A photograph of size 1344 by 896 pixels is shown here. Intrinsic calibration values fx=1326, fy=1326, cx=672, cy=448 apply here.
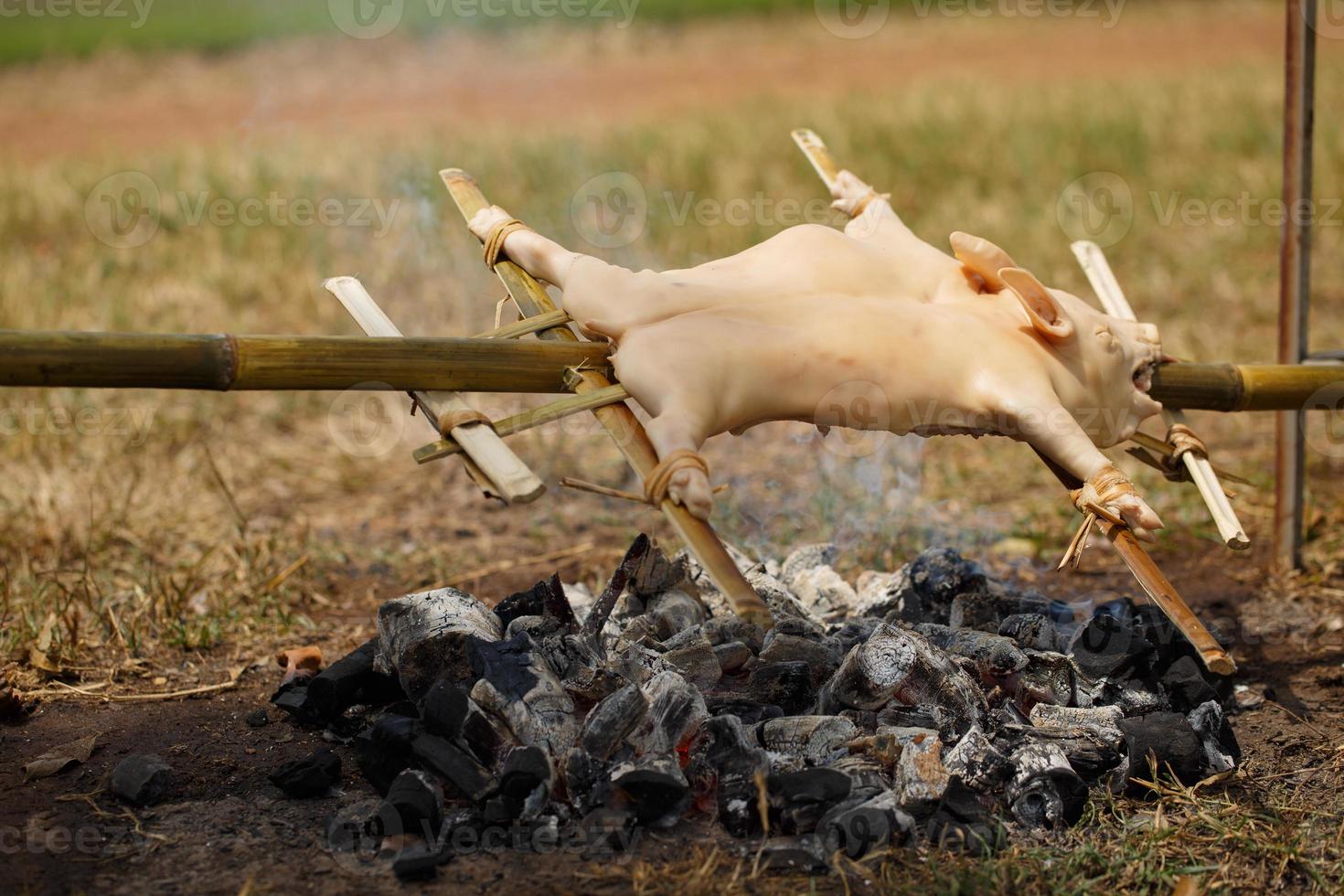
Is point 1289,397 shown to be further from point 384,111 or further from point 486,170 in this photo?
point 384,111

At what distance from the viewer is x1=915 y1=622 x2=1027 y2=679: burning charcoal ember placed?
3.50m

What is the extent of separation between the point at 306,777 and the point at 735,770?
0.99 meters

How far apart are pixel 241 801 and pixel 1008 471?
3.79m

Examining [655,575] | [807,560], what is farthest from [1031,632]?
[655,575]

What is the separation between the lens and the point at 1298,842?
2992 millimetres

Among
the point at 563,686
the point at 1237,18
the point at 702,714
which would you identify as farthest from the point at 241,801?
the point at 1237,18

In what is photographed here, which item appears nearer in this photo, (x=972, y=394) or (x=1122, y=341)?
(x=972, y=394)

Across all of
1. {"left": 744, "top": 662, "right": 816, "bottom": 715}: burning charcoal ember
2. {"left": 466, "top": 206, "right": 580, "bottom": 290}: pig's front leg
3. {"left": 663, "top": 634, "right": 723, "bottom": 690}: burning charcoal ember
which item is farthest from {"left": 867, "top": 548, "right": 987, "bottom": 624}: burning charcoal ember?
{"left": 466, "top": 206, "right": 580, "bottom": 290}: pig's front leg

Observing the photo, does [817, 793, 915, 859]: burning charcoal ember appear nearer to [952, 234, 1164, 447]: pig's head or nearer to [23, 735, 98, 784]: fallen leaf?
[952, 234, 1164, 447]: pig's head

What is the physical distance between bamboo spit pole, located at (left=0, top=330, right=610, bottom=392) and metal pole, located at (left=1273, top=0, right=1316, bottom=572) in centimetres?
281

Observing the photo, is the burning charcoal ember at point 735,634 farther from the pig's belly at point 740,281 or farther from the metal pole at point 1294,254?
the metal pole at point 1294,254

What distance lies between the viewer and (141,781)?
307 cm

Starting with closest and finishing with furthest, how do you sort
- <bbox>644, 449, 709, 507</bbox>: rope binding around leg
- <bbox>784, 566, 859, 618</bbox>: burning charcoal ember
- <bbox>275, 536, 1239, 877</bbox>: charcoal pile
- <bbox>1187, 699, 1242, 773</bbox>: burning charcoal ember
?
<bbox>644, 449, 709, 507</bbox>: rope binding around leg, <bbox>275, 536, 1239, 877</bbox>: charcoal pile, <bbox>1187, 699, 1242, 773</bbox>: burning charcoal ember, <bbox>784, 566, 859, 618</bbox>: burning charcoal ember

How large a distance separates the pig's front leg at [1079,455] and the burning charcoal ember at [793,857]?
1.02 metres
